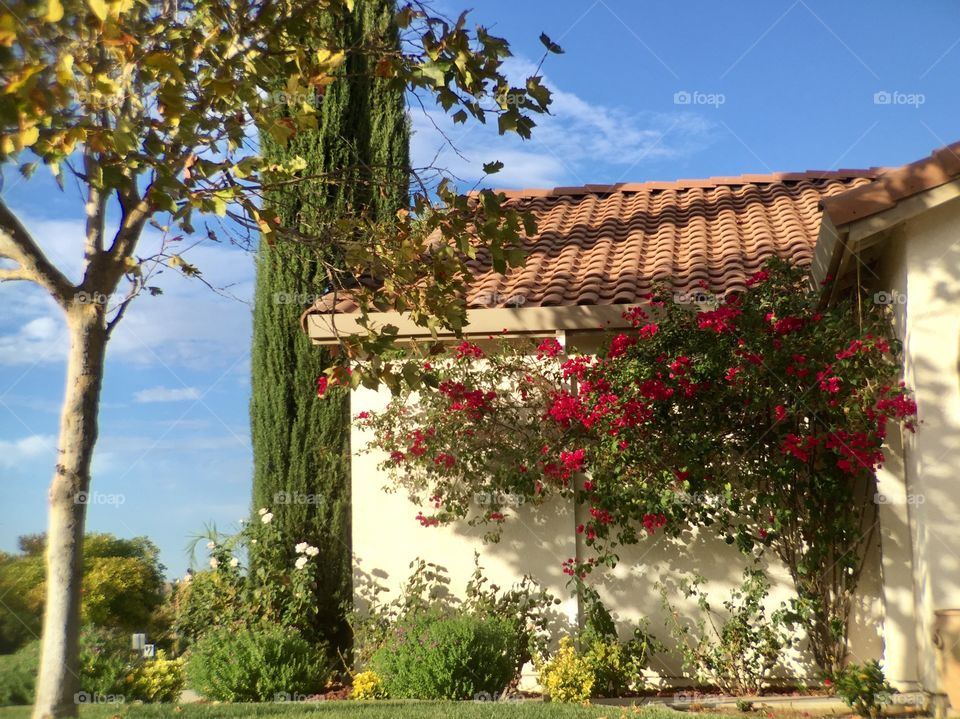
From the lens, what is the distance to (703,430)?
9.05 m

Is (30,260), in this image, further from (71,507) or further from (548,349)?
(548,349)

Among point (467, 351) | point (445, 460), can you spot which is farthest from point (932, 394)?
point (445, 460)

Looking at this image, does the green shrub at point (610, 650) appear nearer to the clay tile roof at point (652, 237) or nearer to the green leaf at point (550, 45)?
the clay tile roof at point (652, 237)

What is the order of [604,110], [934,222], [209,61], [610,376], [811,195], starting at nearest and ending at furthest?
[209,61] → [934,222] → [604,110] → [610,376] → [811,195]

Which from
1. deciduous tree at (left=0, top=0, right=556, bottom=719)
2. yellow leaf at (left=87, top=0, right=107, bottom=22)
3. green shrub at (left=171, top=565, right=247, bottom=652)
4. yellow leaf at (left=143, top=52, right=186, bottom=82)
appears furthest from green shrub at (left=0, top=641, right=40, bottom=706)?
green shrub at (left=171, top=565, right=247, bottom=652)

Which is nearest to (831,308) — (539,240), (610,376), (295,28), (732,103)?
(610,376)

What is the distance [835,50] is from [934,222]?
356 cm

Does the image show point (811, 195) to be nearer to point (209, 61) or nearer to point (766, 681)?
point (766, 681)

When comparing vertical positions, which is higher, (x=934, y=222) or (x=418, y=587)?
(x=934, y=222)

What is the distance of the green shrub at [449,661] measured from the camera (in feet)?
28.0

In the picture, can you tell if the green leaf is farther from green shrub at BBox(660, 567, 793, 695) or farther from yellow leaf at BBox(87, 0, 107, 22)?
green shrub at BBox(660, 567, 793, 695)

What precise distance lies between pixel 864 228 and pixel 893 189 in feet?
1.28

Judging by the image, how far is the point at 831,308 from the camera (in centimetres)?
923

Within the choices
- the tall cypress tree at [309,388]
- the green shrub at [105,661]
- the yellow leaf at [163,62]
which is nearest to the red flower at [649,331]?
the tall cypress tree at [309,388]
